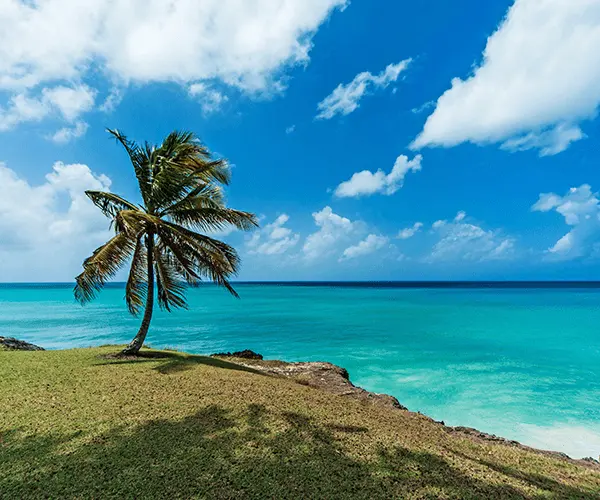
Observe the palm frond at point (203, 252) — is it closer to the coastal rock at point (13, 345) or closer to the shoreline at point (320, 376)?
the shoreline at point (320, 376)

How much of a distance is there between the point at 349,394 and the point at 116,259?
6.91m

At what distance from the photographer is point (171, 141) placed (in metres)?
9.50

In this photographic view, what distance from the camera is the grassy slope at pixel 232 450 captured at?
3.36 m

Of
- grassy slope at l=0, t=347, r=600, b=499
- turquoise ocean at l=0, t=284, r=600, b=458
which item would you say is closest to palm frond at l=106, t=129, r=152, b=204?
grassy slope at l=0, t=347, r=600, b=499

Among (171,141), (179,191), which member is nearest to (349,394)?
(179,191)

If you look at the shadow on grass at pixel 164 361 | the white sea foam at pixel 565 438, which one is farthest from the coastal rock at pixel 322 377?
the white sea foam at pixel 565 438

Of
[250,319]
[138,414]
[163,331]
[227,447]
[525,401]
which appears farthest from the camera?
[250,319]

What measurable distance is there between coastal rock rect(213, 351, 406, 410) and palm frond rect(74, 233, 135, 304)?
4650 millimetres

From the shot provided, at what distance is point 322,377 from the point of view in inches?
383

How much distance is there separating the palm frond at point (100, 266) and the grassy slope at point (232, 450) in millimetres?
2606

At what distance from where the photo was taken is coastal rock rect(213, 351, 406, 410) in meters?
8.12

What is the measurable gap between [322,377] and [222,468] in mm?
6463

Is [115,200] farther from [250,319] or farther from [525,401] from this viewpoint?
[250,319]

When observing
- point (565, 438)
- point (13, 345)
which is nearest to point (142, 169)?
point (13, 345)
